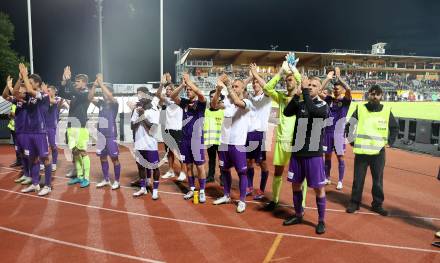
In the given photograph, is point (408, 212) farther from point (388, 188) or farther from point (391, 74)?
point (391, 74)

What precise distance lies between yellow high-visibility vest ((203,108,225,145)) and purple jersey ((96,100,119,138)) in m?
1.94

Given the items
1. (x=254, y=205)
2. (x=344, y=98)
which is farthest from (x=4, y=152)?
(x=344, y=98)

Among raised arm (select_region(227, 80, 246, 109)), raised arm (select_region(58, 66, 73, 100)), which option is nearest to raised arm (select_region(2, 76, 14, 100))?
raised arm (select_region(58, 66, 73, 100))

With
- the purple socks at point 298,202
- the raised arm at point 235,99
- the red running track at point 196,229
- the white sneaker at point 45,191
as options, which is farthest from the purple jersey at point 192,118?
the white sneaker at point 45,191

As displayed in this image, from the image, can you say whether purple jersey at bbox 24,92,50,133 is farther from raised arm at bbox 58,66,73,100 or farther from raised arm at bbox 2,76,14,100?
raised arm at bbox 2,76,14,100

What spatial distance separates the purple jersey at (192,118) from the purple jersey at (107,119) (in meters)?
1.69

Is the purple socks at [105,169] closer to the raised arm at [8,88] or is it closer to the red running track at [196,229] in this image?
the red running track at [196,229]

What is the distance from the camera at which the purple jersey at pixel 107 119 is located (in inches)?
301

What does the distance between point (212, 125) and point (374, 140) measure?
11.0 feet

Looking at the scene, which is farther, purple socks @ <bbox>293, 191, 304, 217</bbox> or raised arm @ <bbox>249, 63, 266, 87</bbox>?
raised arm @ <bbox>249, 63, 266, 87</bbox>

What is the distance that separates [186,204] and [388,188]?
473 cm

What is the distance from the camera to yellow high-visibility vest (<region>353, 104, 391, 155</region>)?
624cm

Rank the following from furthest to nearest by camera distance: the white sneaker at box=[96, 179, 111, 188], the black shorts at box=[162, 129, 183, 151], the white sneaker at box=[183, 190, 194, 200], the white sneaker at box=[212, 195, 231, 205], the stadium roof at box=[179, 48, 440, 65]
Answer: the stadium roof at box=[179, 48, 440, 65] → the black shorts at box=[162, 129, 183, 151] → the white sneaker at box=[96, 179, 111, 188] → the white sneaker at box=[183, 190, 194, 200] → the white sneaker at box=[212, 195, 231, 205]

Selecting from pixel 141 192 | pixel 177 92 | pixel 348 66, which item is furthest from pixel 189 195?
pixel 348 66
